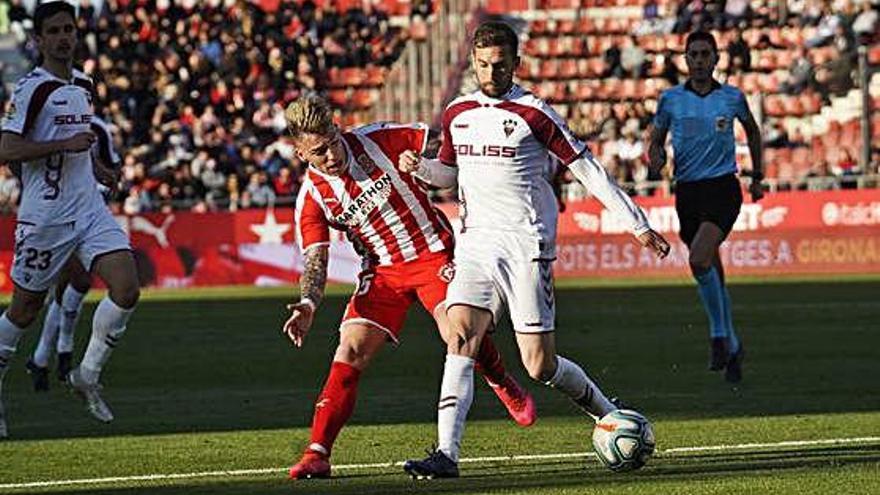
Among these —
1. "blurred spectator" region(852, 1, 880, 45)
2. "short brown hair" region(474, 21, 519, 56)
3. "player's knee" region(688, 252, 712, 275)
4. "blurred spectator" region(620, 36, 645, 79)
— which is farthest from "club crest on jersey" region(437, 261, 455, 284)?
"blurred spectator" region(620, 36, 645, 79)

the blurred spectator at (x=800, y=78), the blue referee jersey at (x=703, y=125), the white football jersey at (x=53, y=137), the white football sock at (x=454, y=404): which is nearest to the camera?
the white football sock at (x=454, y=404)

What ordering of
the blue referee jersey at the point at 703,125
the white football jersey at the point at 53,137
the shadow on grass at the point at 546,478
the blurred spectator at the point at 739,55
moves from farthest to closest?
the blurred spectator at the point at 739,55 < the blue referee jersey at the point at 703,125 < the white football jersey at the point at 53,137 < the shadow on grass at the point at 546,478

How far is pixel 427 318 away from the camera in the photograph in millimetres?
25172

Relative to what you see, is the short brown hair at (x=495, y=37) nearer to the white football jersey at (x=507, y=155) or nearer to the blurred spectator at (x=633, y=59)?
the white football jersey at (x=507, y=155)

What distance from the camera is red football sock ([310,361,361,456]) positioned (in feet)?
34.1

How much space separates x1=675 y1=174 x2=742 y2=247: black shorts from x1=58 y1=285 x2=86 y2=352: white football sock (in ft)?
15.0

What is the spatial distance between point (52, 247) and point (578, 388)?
3956 mm

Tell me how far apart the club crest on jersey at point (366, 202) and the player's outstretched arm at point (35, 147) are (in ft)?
7.66

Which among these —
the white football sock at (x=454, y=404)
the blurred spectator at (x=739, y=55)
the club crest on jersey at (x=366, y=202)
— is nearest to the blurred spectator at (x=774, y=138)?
the blurred spectator at (x=739, y=55)

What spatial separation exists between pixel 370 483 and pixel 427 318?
50.0 feet

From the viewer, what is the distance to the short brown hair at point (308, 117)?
1022cm

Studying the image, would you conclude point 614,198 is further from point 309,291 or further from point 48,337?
point 48,337

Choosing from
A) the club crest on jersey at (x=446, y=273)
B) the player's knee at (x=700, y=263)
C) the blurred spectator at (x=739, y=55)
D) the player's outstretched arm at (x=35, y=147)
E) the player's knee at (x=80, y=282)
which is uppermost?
the player's outstretched arm at (x=35, y=147)

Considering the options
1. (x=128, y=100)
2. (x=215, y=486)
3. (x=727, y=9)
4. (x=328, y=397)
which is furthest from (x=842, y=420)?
(x=128, y=100)
